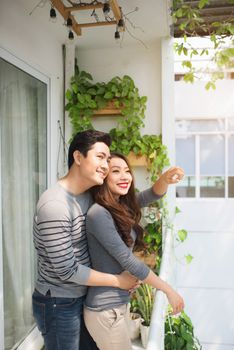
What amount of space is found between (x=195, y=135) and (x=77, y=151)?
7.78 meters

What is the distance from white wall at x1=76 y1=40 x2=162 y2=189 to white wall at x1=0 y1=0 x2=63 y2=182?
0.48m

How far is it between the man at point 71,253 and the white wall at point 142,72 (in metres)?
1.81

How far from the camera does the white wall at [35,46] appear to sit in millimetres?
2070

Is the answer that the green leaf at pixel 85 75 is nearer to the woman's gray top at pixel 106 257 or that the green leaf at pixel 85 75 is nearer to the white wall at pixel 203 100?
the woman's gray top at pixel 106 257

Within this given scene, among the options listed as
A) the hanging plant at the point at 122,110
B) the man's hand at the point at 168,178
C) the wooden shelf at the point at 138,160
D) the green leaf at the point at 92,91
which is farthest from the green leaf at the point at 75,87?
the man's hand at the point at 168,178

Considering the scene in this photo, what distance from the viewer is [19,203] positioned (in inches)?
89.9

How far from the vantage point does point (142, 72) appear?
3162mm

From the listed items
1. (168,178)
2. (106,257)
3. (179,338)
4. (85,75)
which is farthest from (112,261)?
(85,75)

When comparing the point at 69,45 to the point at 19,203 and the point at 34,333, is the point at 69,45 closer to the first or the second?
the point at 19,203

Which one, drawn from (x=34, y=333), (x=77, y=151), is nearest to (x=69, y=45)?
(x=77, y=151)

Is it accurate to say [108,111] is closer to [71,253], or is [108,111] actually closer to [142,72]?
[142,72]

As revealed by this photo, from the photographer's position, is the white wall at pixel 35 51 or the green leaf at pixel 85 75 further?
the green leaf at pixel 85 75

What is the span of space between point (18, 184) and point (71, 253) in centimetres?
116

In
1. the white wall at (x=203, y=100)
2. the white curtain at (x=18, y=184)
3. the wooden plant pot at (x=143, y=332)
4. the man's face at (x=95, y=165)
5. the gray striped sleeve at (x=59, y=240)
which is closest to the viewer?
the gray striped sleeve at (x=59, y=240)
